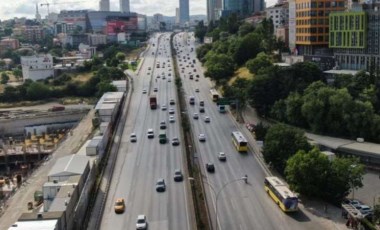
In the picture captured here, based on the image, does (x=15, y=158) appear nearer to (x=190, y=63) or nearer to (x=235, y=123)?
(x=235, y=123)

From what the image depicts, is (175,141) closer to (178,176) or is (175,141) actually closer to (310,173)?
(178,176)

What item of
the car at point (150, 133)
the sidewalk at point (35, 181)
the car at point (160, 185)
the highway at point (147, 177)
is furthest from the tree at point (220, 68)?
the car at point (160, 185)

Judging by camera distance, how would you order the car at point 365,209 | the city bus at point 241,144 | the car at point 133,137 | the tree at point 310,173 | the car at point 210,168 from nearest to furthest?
1. the car at point 365,209
2. the tree at point 310,173
3. the car at point 210,168
4. the city bus at point 241,144
5. the car at point 133,137

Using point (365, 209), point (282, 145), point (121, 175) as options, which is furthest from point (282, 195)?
point (121, 175)

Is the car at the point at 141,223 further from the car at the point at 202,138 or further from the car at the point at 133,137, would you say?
the car at the point at 133,137

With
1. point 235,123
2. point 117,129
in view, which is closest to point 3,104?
point 117,129

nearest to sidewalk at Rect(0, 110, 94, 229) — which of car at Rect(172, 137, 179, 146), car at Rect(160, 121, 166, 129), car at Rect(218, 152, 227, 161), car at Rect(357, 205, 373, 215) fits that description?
car at Rect(160, 121, 166, 129)
